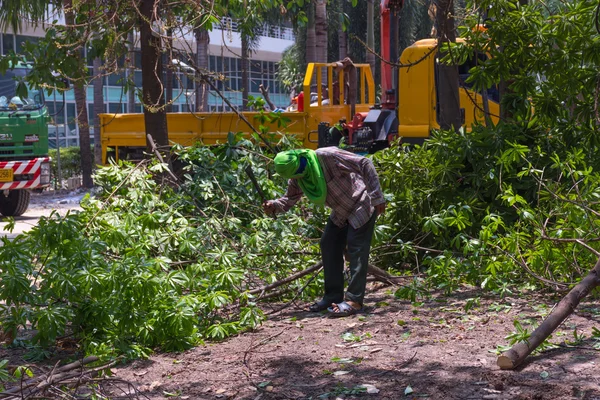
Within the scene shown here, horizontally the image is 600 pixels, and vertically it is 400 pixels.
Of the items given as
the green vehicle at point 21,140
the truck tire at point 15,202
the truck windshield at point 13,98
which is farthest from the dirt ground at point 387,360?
the truck tire at point 15,202

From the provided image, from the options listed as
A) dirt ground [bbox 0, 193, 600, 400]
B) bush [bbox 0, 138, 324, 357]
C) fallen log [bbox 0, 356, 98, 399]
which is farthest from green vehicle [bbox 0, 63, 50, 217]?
fallen log [bbox 0, 356, 98, 399]

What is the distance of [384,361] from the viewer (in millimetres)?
5414

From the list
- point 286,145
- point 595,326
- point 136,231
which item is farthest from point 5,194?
point 595,326

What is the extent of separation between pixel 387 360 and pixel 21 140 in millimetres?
11807

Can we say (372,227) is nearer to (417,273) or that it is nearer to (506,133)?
(417,273)

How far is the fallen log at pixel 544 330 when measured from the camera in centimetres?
490

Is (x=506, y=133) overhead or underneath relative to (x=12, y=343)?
overhead

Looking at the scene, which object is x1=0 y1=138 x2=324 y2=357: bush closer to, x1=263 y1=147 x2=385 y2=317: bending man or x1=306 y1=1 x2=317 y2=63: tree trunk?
x1=263 y1=147 x2=385 y2=317: bending man

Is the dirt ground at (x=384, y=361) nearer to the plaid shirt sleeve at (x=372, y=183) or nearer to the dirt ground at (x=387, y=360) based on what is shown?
the dirt ground at (x=387, y=360)

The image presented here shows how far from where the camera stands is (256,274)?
7500 mm

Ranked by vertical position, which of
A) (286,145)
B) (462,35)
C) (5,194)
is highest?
(462,35)

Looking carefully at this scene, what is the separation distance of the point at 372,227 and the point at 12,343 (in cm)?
277

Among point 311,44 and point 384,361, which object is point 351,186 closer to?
point 384,361

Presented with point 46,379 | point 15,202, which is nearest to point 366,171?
point 46,379
